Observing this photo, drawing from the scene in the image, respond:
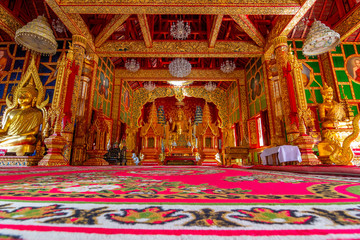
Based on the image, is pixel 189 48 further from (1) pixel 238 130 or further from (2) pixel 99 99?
(1) pixel 238 130

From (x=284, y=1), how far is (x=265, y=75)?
2.78 m

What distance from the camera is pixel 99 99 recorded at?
8070mm

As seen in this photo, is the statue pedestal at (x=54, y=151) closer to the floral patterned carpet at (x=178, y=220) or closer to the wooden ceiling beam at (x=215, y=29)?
the floral patterned carpet at (x=178, y=220)

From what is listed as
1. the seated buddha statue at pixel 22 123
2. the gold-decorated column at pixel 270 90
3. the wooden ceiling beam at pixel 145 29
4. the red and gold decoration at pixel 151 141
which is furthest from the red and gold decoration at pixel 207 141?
the seated buddha statue at pixel 22 123

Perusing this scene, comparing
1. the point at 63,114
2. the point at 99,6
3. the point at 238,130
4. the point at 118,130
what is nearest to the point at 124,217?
the point at 63,114

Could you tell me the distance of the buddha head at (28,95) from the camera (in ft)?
19.6

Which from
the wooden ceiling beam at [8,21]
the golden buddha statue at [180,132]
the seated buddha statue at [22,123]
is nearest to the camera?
the seated buddha statue at [22,123]

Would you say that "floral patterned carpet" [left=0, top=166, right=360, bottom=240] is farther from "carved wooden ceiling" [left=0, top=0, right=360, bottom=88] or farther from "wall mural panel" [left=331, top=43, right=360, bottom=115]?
"wall mural panel" [left=331, top=43, right=360, bottom=115]

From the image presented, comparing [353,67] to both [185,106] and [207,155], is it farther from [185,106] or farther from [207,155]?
[185,106]

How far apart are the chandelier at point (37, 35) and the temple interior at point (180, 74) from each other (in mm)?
48

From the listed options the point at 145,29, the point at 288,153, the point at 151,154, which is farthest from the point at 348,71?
the point at 151,154

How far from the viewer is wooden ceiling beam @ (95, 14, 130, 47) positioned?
21.4ft

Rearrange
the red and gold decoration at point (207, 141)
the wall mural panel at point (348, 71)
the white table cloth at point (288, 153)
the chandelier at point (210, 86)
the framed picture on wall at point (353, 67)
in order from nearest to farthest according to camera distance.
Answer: the white table cloth at point (288, 153), the wall mural panel at point (348, 71), the framed picture on wall at point (353, 67), the red and gold decoration at point (207, 141), the chandelier at point (210, 86)

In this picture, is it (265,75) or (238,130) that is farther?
(238,130)
